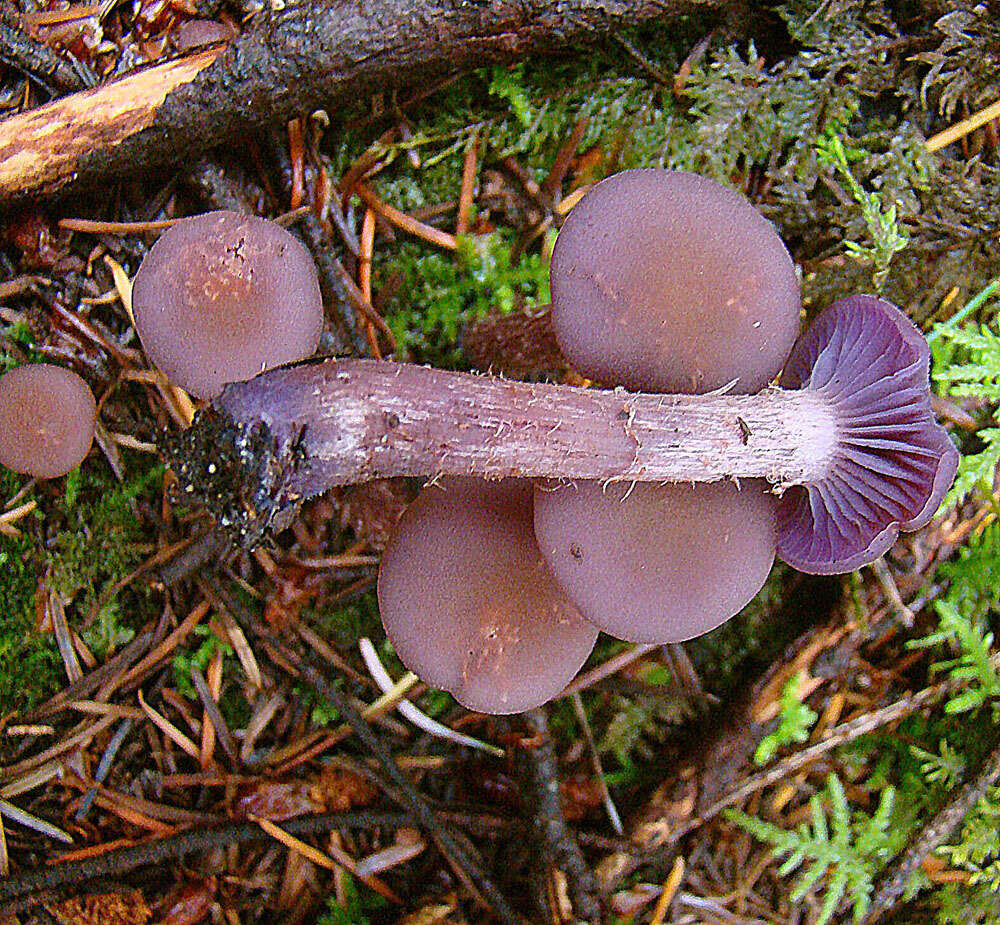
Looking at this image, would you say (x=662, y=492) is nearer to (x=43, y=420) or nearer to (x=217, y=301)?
(x=217, y=301)

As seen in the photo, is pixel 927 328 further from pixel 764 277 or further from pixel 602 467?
pixel 602 467

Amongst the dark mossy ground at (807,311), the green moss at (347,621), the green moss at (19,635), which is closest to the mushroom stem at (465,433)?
the dark mossy ground at (807,311)

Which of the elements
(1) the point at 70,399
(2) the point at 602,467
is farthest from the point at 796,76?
(1) the point at 70,399

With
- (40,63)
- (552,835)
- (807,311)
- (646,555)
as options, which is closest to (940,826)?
(552,835)

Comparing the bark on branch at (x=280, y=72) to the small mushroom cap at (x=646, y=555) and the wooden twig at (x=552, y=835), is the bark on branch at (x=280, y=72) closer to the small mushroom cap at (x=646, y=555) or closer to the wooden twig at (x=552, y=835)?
the small mushroom cap at (x=646, y=555)

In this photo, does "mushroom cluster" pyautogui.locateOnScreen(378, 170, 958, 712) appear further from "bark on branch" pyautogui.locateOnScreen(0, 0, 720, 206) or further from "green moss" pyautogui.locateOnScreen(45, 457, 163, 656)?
"green moss" pyautogui.locateOnScreen(45, 457, 163, 656)

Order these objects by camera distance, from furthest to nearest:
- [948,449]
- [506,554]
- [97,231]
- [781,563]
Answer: [781,563]
[97,231]
[506,554]
[948,449]
